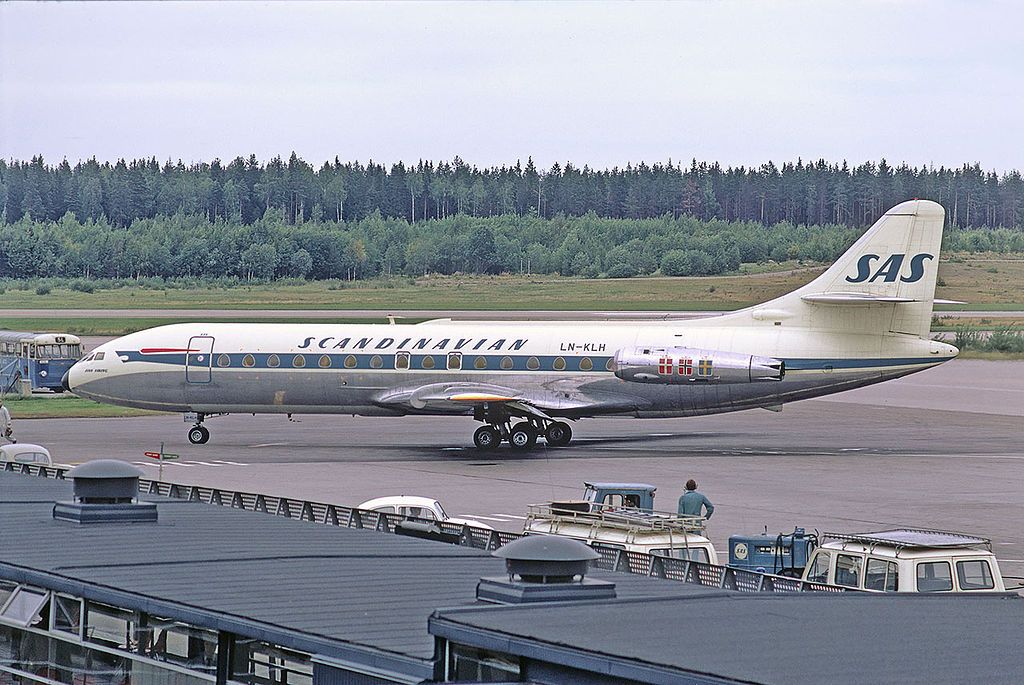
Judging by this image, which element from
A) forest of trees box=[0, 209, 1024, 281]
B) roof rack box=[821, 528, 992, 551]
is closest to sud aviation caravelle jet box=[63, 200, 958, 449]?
roof rack box=[821, 528, 992, 551]

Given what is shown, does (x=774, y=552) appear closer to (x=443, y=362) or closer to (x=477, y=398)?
(x=477, y=398)

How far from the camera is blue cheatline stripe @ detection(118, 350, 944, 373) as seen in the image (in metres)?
50.4

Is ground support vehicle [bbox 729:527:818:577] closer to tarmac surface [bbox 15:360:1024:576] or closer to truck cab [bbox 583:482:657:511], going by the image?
truck cab [bbox 583:482:657:511]

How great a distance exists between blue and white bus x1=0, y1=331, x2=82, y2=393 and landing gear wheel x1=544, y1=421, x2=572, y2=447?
3385 centimetres

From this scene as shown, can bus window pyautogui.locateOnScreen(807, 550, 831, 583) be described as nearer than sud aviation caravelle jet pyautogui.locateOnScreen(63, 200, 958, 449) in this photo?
Yes

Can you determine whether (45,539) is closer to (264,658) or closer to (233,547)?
(233,547)

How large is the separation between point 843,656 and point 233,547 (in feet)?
30.5

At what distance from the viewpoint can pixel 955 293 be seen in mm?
117812

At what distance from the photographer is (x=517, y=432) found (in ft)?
172

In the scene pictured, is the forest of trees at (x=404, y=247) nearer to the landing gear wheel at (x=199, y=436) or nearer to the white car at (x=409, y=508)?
the landing gear wheel at (x=199, y=436)

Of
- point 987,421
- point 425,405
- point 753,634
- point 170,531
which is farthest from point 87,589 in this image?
point 987,421

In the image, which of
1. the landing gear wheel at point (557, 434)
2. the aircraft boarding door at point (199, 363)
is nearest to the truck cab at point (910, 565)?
the landing gear wheel at point (557, 434)

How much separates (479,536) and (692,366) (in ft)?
88.9

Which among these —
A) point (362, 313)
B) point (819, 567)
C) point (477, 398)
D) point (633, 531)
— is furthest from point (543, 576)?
point (362, 313)
